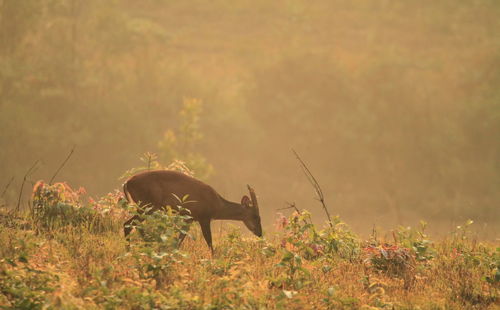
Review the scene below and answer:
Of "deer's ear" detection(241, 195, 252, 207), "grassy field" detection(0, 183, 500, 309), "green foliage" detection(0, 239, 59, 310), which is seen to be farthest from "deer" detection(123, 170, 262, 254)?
"green foliage" detection(0, 239, 59, 310)

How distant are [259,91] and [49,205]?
33299 mm

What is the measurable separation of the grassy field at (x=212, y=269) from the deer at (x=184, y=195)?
1.47 ft

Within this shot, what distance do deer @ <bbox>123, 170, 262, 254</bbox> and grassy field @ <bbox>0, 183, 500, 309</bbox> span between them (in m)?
0.45

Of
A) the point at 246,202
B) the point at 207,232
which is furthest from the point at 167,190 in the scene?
the point at 246,202

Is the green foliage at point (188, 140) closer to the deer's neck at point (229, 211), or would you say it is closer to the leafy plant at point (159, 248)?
the deer's neck at point (229, 211)

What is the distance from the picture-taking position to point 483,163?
38250 mm

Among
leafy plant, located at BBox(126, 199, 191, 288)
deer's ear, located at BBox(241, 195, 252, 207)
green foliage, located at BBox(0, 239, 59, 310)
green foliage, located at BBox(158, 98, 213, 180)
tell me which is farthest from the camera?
green foliage, located at BBox(158, 98, 213, 180)

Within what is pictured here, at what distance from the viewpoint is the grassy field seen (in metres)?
6.62

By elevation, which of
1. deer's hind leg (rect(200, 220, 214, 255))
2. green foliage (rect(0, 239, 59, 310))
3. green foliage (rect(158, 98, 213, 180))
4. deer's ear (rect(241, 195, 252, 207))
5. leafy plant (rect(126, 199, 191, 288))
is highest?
green foliage (rect(158, 98, 213, 180))

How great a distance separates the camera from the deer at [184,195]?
395 inches

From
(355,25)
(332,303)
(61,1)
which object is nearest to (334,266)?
(332,303)

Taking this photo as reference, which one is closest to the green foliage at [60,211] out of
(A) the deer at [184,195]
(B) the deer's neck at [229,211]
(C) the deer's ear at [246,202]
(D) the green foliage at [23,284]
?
(A) the deer at [184,195]

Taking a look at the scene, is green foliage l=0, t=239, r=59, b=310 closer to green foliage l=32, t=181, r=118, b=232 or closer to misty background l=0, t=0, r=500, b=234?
green foliage l=32, t=181, r=118, b=232

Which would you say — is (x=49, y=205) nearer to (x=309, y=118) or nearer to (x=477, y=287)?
(x=477, y=287)
